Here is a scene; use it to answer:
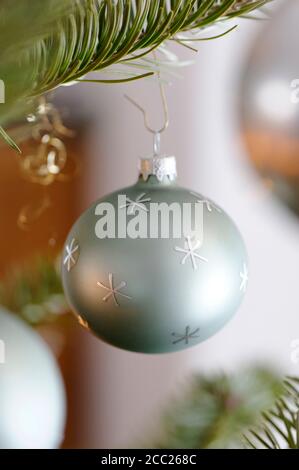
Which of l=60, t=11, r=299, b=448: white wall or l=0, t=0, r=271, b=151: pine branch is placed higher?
l=60, t=11, r=299, b=448: white wall

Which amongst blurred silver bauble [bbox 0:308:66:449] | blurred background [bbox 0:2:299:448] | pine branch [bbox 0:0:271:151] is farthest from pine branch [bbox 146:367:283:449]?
blurred background [bbox 0:2:299:448]

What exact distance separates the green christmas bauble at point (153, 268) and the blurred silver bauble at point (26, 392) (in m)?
0.09

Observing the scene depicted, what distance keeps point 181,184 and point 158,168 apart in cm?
79

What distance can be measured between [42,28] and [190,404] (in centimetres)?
30

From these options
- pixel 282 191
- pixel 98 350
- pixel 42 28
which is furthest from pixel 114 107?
pixel 42 28

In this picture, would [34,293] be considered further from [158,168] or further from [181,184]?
[181,184]

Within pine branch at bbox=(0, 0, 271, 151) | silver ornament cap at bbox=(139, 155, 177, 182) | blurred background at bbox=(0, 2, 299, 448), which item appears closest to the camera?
pine branch at bbox=(0, 0, 271, 151)

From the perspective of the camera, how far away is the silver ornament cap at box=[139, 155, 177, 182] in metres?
0.38

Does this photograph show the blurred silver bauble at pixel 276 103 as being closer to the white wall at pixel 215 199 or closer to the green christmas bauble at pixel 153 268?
the green christmas bauble at pixel 153 268

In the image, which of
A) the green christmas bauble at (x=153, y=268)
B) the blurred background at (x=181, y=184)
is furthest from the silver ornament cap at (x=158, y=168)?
the blurred background at (x=181, y=184)

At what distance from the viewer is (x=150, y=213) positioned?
346 millimetres

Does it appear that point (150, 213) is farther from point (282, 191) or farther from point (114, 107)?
point (114, 107)

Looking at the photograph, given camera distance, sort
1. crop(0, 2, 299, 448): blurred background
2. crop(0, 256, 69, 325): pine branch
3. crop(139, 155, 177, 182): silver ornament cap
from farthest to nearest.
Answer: crop(0, 2, 299, 448): blurred background
crop(0, 256, 69, 325): pine branch
crop(139, 155, 177, 182): silver ornament cap

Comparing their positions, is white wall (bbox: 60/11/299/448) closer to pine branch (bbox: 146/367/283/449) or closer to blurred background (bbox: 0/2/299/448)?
blurred background (bbox: 0/2/299/448)
